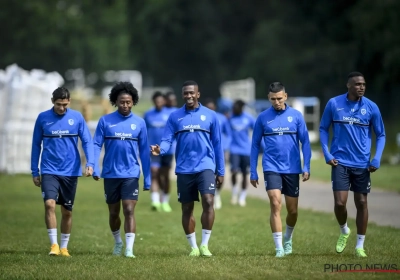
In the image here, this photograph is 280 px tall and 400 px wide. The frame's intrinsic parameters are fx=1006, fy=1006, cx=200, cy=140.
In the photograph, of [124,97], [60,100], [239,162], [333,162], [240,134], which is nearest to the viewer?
[333,162]

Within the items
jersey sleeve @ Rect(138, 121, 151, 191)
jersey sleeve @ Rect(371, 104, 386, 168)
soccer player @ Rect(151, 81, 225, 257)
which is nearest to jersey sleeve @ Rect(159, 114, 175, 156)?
soccer player @ Rect(151, 81, 225, 257)

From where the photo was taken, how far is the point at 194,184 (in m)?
13.5

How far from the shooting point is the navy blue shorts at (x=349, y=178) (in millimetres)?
13195

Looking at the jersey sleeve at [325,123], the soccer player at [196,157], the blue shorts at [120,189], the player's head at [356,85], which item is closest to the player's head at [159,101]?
the soccer player at [196,157]

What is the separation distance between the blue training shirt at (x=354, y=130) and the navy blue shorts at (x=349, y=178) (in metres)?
0.07

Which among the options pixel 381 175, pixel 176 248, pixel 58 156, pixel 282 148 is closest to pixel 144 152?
pixel 58 156

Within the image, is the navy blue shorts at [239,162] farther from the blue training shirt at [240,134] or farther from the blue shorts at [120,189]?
the blue shorts at [120,189]

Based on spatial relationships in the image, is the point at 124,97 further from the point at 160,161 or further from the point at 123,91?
the point at 160,161

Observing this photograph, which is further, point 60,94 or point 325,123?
point 60,94

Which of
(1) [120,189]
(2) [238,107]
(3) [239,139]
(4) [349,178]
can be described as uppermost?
(2) [238,107]

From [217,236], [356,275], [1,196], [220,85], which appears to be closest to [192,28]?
[220,85]

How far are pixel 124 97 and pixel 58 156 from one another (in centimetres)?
126

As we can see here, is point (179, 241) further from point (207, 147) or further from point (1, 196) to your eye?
point (1, 196)

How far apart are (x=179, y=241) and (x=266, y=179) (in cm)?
309
